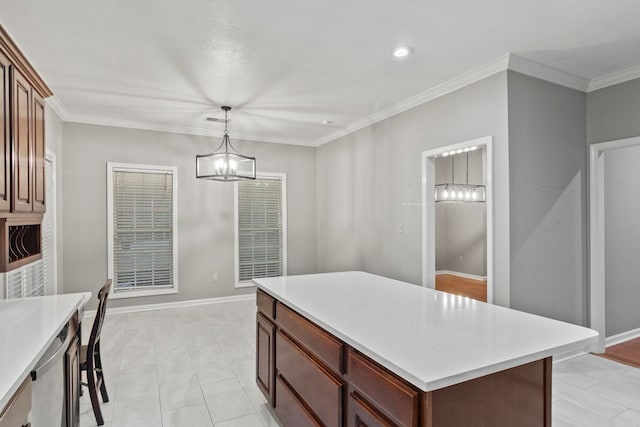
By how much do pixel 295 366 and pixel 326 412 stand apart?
402 mm

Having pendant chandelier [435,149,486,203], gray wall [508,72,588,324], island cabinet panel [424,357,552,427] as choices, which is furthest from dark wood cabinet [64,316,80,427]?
pendant chandelier [435,149,486,203]

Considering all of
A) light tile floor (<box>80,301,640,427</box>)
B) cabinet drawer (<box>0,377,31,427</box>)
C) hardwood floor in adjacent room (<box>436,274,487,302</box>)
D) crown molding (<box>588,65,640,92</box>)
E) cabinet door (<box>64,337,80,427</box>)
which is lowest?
light tile floor (<box>80,301,640,427</box>)

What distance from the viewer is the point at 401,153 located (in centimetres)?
447

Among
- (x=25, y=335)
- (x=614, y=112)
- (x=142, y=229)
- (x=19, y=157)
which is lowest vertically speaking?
(x=25, y=335)

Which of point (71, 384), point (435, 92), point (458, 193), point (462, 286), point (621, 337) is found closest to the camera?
point (71, 384)

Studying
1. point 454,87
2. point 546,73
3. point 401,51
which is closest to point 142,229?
point 401,51

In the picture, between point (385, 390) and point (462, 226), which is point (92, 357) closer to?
point (385, 390)

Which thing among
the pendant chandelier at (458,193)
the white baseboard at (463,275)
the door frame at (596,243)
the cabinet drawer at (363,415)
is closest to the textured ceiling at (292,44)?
the door frame at (596,243)

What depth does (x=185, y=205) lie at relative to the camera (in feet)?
18.6

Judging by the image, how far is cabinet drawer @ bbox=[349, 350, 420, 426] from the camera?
3.97ft

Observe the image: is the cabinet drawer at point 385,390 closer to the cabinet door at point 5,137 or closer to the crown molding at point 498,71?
the cabinet door at point 5,137

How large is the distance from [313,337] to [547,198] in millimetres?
2813

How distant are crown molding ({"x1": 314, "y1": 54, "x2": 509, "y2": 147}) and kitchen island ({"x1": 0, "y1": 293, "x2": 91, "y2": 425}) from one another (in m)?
3.63

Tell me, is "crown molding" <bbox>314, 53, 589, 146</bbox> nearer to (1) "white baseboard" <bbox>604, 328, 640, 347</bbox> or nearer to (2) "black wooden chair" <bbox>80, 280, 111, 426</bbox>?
(1) "white baseboard" <bbox>604, 328, 640, 347</bbox>
